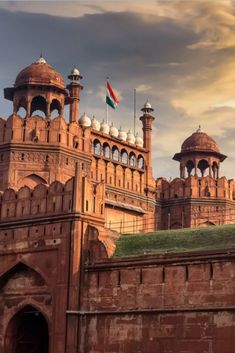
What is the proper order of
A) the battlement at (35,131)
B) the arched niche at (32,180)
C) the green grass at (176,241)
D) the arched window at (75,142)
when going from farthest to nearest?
the arched window at (75,142)
the battlement at (35,131)
the arched niche at (32,180)
the green grass at (176,241)

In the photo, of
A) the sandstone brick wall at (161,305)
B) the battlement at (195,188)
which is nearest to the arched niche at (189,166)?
the battlement at (195,188)

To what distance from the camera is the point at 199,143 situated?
115ft

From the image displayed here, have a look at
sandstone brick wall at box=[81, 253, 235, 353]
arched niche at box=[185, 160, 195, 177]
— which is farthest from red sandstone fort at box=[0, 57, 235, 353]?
arched niche at box=[185, 160, 195, 177]

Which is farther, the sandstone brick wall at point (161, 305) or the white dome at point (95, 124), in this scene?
the white dome at point (95, 124)

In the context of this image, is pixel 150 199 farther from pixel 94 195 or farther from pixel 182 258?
pixel 182 258

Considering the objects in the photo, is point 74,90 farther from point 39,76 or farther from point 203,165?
point 203,165

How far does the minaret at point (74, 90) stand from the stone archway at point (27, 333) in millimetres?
9893

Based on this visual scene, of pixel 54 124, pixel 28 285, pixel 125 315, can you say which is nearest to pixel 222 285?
pixel 125 315

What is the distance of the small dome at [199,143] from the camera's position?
34.8 metres

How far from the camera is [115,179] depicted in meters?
30.9

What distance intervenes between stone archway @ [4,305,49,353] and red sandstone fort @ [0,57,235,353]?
0.03m

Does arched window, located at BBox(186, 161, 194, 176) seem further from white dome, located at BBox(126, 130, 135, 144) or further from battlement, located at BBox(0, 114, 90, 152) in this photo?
battlement, located at BBox(0, 114, 90, 152)

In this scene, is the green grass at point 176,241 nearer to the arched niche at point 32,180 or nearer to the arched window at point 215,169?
the arched niche at point 32,180

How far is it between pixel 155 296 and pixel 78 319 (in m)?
2.44
